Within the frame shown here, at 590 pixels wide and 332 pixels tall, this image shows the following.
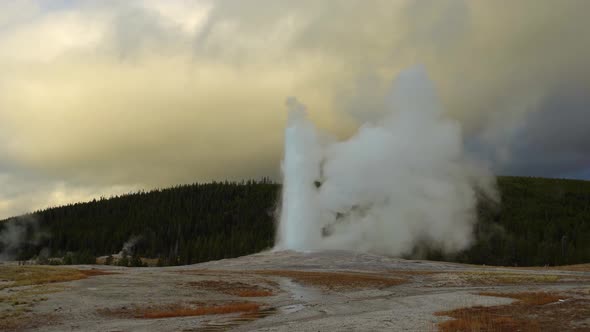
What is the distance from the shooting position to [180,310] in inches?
1330

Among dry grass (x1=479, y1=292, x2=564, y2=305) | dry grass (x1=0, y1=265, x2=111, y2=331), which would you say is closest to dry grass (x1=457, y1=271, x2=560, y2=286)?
dry grass (x1=479, y1=292, x2=564, y2=305)

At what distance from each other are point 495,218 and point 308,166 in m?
83.8

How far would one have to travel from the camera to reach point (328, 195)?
Answer: 333 ft

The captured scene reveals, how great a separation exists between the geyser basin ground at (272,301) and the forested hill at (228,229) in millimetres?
62467

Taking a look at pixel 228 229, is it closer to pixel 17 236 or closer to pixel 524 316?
pixel 17 236

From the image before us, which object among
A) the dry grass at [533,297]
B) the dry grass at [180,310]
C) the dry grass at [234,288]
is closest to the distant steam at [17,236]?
the dry grass at [234,288]

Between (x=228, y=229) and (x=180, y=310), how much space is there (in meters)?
134

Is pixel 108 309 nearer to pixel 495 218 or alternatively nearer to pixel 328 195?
pixel 328 195

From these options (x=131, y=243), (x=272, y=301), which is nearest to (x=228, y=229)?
(x=131, y=243)

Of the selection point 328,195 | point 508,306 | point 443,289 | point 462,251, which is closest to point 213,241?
point 328,195

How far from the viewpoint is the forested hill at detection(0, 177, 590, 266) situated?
121 meters

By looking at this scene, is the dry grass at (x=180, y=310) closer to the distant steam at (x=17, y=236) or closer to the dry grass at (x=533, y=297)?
the dry grass at (x=533, y=297)

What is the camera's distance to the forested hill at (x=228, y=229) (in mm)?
121375

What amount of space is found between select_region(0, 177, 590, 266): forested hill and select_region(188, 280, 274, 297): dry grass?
68213 mm
